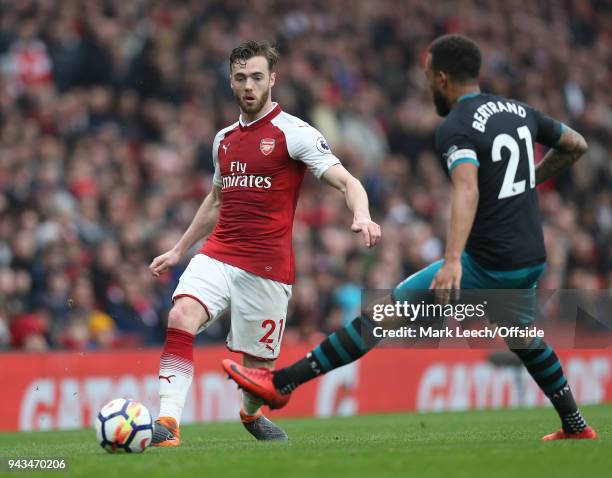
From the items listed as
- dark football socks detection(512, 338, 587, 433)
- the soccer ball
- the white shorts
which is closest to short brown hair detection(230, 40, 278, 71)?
the white shorts

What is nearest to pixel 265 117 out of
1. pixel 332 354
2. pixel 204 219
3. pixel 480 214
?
pixel 204 219

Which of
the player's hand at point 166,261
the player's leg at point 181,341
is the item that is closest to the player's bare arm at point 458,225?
the player's leg at point 181,341

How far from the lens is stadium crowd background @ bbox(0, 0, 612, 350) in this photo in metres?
13.5

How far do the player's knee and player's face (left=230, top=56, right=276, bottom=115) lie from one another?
53.7 inches

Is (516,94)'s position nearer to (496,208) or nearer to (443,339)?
(443,339)

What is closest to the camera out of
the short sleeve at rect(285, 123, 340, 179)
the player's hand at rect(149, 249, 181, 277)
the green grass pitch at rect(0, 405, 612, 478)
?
the green grass pitch at rect(0, 405, 612, 478)

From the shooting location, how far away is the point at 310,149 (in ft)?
25.4

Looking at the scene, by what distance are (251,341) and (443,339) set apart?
1.82 m

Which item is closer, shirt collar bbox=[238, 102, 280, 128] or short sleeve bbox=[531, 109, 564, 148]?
short sleeve bbox=[531, 109, 564, 148]

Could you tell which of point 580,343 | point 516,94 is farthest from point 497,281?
point 516,94

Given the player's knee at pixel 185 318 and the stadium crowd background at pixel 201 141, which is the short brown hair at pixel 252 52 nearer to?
the player's knee at pixel 185 318

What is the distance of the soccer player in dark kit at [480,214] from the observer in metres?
7.07

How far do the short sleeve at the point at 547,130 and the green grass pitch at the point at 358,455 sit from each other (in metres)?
1.88

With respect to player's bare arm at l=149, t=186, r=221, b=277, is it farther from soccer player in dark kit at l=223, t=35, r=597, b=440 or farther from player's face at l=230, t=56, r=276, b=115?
soccer player in dark kit at l=223, t=35, r=597, b=440
